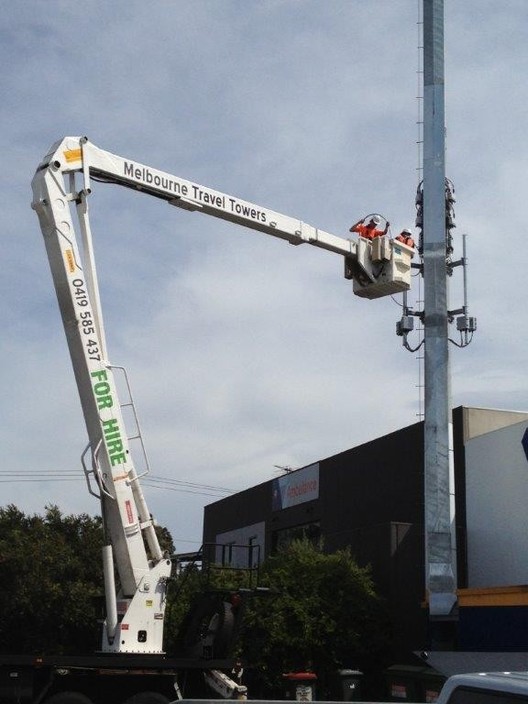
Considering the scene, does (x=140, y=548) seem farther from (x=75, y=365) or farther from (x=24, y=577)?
(x=24, y=577)

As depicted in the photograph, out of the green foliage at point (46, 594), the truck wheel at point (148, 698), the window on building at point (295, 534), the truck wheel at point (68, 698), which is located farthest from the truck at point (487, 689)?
the window on building at point (295, 534)

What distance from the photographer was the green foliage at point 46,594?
2702cm

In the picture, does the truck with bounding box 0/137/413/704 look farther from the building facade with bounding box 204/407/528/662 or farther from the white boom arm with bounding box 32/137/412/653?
the building facade with bounding box 204/407/528/662

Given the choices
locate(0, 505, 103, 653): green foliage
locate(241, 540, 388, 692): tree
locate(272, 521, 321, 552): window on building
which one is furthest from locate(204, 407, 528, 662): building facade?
locate(0, 505, 103, 653): green foliage

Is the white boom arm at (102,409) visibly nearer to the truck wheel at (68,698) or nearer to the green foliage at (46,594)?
the truck wheel at (68,698)

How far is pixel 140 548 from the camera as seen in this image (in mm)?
15047

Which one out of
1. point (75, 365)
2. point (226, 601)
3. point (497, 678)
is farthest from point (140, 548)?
point (497, 678)

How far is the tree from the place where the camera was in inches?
852

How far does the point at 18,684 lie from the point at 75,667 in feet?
2.60

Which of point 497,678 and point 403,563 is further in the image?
point 403,563

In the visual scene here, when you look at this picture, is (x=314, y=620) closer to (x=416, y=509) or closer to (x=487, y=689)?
(x=416, y=509)

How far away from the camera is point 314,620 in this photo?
2188 cm

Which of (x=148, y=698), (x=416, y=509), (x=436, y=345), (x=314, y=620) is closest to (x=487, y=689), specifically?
(x=148, y=698)

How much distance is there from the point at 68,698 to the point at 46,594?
14.0m
